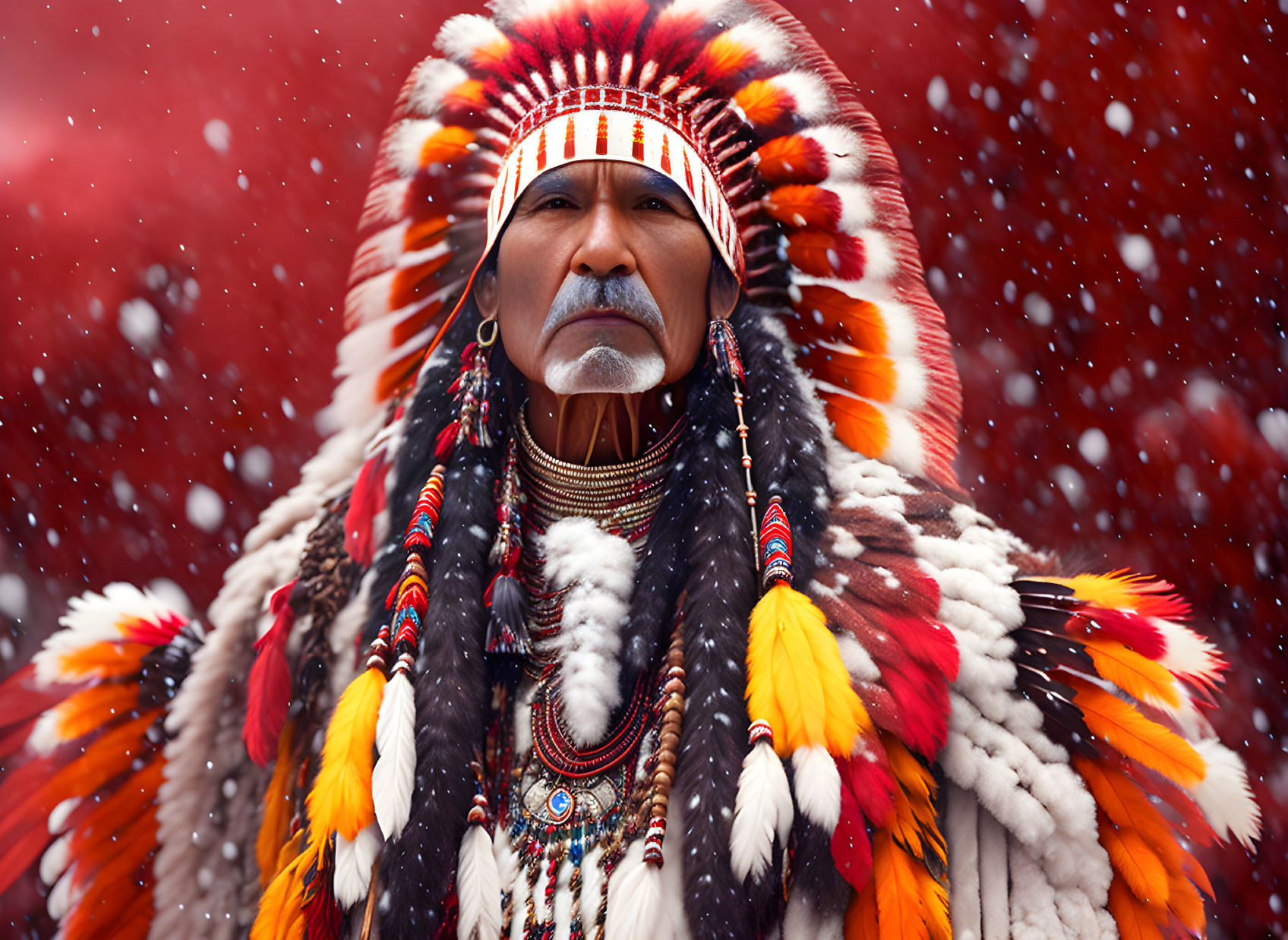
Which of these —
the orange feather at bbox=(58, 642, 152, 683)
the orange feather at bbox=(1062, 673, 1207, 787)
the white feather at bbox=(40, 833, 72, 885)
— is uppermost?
the orange feather at bbox=(58, 642, 152, 683)

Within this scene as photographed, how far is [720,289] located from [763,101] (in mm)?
375

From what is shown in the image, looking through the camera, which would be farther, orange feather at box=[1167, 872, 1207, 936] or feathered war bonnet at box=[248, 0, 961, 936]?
feathered war bonnet at box=[248, 0, 961, 936]

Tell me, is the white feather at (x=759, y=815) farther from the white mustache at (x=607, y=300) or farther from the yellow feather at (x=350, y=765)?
the white mustache at (x=607, y=300)

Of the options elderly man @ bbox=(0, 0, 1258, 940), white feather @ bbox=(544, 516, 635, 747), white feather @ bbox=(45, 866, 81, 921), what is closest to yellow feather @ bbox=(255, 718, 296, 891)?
elderly man @ bbox=(0, 0, 1258, 940)

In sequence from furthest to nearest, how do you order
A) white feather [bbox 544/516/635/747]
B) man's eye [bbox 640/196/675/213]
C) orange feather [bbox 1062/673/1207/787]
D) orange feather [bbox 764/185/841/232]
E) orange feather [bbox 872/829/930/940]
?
orange feather [bbox 764/185/841/232] < man's eye [bbox 640/196/675/213] < white feather [bbox 544/516/635/747] < orange feather [bbox 1062/673/1207/787] < orange feather [bbox 872/829/930/940]

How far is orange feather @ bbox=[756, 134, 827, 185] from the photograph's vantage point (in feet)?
5.50

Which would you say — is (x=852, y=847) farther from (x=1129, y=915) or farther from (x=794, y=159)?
(x=794, y=159)

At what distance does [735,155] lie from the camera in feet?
5.63

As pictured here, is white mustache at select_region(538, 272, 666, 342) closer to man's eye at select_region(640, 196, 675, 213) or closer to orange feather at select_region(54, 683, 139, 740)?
man's eye at select_region(640, 196, 675, 213)

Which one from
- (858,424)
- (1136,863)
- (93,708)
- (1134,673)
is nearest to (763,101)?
(858,424)

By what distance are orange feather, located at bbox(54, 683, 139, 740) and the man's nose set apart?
1222mm

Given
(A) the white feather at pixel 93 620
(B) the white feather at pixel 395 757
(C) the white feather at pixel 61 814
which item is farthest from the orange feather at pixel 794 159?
(C) the white feather at pixel 61 814

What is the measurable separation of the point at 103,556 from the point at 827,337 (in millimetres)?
1658

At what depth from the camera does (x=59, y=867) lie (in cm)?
161
